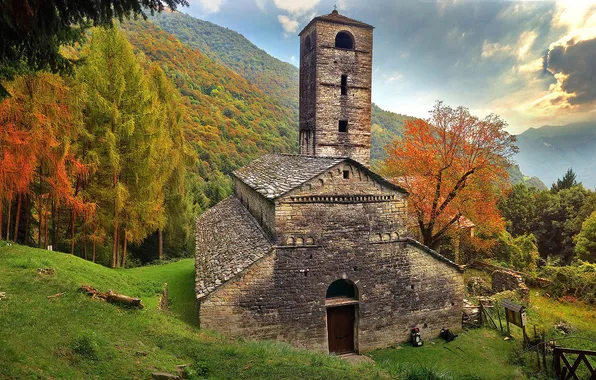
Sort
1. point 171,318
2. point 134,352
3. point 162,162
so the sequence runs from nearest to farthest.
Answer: point 134,352, point 171,318, point 162,162

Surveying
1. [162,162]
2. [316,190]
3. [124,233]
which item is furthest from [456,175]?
[124,233]

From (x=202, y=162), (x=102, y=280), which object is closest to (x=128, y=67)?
(x=102, y=280)

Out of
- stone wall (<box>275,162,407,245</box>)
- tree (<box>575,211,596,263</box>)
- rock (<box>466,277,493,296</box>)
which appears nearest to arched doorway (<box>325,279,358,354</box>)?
stone wall (<box>275,162,407,245</box>)

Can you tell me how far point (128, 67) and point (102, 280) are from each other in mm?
9554

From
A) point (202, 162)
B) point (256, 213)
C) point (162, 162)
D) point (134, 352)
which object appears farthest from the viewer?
point (202, 162)

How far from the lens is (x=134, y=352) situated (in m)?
6.68

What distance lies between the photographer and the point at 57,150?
43.2ft

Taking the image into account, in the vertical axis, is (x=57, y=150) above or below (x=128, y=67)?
below

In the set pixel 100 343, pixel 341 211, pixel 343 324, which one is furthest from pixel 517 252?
pixel 100 343

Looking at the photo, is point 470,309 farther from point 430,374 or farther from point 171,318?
point 171,318

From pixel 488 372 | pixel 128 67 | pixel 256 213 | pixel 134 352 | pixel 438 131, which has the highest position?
pixel 128 67

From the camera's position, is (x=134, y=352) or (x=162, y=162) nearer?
(x=134, y=352)

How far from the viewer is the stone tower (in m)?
17.5

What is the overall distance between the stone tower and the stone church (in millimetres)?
5222
